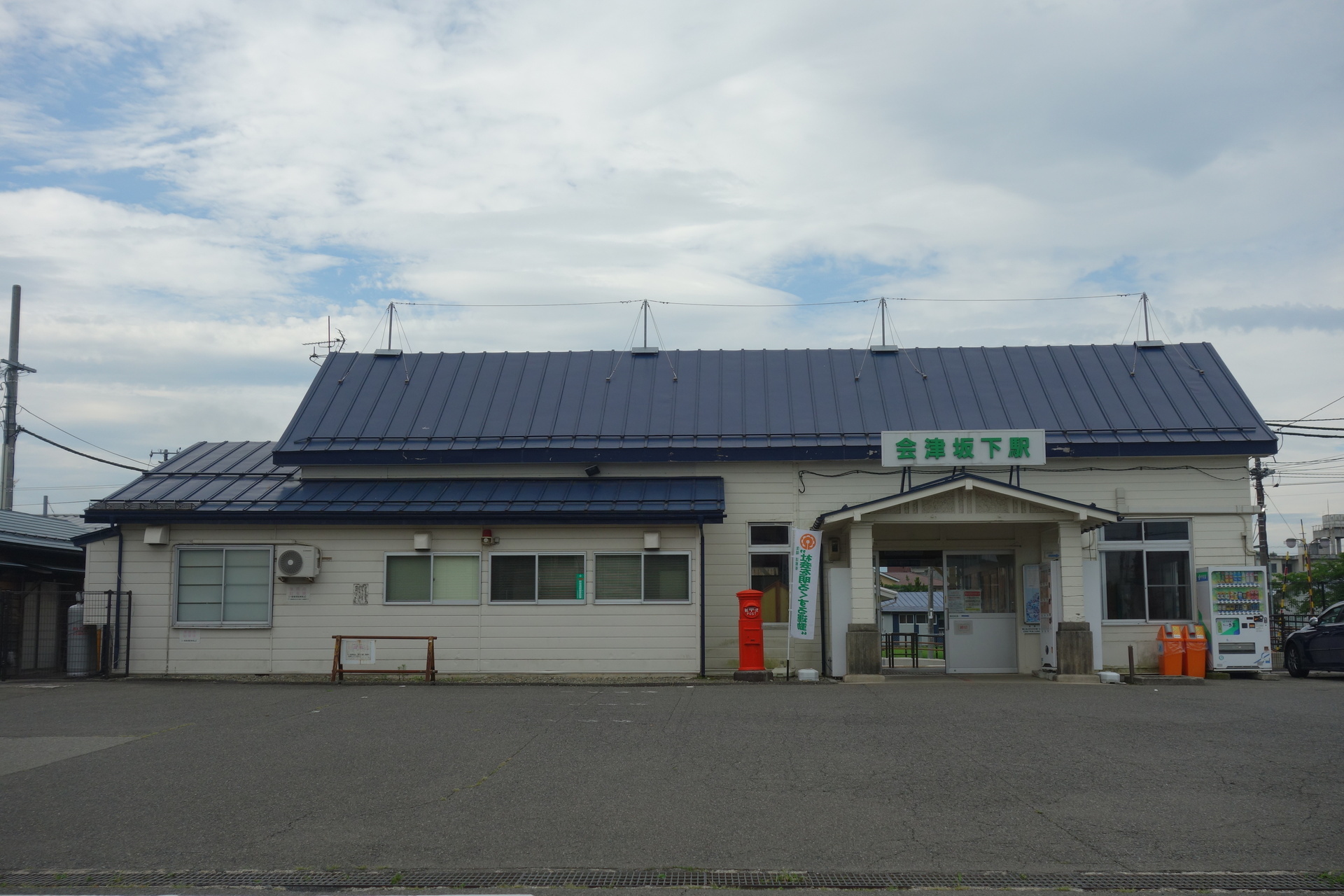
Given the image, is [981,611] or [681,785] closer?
[681,785]

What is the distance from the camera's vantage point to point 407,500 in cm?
1844

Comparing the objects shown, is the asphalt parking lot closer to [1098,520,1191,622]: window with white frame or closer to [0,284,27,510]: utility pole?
[1098,520,1191,622]: window with white frame

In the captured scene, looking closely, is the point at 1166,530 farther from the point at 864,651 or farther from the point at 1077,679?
the point at 864,651

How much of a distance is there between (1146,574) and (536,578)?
430 inches

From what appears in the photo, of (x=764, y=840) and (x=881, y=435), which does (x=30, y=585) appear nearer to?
(x=881, y=435)

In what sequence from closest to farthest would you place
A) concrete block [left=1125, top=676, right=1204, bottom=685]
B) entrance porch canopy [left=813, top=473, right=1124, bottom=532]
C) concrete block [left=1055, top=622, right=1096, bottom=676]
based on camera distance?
concrete block [left=1125, top=676, right=1204, bottom=685] → concrete block [left=1055, top=622, right=1096, bottom=676] → entrance porch canopy [left=813, top=473, right=1124, bottom=532]

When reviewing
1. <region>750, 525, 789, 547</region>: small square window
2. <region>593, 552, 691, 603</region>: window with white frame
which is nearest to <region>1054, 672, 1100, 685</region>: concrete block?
<region>750, 525, 789, 547</region>: small square window

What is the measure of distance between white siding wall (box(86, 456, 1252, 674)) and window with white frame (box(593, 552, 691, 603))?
212 mm

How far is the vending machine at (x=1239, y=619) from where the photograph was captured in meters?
17.7

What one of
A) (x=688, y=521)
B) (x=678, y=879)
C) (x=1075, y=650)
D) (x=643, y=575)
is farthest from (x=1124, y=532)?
(x=678, y=879)

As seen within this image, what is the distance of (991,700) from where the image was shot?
13445 mm

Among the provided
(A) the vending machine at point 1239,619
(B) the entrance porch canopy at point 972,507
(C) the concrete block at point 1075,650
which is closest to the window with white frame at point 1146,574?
(A) the vending machine at point 1239,619

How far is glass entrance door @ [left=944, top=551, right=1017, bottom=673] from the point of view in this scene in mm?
19188

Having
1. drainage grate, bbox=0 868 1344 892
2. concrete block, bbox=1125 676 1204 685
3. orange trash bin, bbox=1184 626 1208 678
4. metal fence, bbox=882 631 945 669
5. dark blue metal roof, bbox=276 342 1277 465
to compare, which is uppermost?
dark blue metal roof, bbox=276 342 1277 465
